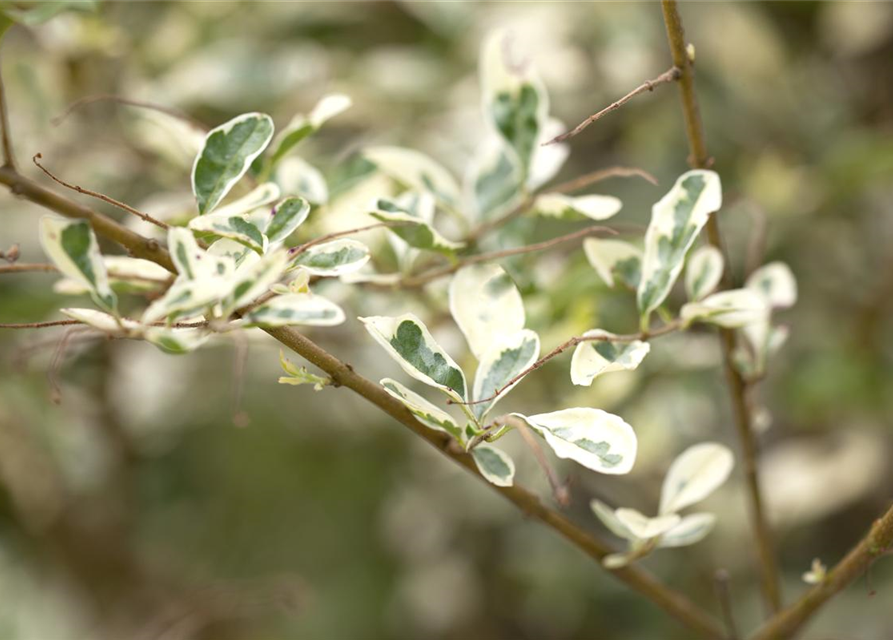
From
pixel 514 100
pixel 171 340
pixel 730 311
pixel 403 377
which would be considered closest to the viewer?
pixel 171 340

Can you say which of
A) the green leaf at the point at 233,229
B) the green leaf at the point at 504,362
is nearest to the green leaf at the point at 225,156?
the green leaf at the point at 233,229

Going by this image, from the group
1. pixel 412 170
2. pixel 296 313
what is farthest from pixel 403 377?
pixel 296 313

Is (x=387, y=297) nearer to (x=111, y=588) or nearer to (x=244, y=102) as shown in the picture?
(x=244, y=102)

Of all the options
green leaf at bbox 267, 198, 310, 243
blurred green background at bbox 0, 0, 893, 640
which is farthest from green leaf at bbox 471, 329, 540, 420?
blurred green background at bbox 0, 0, 893, 640

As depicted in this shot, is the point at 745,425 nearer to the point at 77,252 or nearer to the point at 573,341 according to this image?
the point at 573,341

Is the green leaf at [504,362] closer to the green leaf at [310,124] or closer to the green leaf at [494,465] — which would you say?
the green leaf at [494,465]

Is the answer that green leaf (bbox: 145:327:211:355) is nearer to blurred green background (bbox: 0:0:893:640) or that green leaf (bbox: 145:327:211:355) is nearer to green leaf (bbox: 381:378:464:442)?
green leaf (bbox: 381:378:464:442)
